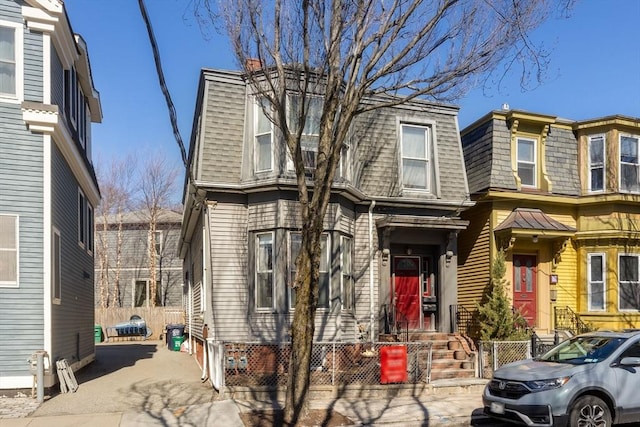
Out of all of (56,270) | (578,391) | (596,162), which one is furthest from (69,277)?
(596,162)

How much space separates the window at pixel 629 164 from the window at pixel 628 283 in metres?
2.16

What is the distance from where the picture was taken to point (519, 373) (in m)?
8.81

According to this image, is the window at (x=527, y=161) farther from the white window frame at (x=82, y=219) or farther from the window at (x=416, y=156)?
the white window frame at (x=82, y=219)

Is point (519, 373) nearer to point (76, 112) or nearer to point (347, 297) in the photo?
point (347, 297)

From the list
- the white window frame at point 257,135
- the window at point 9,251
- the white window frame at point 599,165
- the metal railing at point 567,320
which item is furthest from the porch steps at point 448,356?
the window at point 9,251

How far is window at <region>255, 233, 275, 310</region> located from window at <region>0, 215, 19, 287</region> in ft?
16.4

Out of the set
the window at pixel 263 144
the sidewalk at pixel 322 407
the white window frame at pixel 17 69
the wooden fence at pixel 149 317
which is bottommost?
the wooden fence at pixel 149 317

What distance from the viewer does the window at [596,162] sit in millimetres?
17000

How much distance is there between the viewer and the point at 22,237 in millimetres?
10711

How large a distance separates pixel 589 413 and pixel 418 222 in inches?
279

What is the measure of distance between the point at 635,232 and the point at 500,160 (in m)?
4.61

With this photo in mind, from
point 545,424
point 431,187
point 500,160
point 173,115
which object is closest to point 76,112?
point 173,115

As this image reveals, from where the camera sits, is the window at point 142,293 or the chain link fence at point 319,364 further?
the window at point 142,293

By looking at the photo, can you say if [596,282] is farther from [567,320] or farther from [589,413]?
[589,413]
